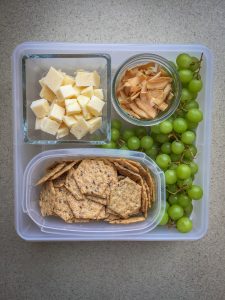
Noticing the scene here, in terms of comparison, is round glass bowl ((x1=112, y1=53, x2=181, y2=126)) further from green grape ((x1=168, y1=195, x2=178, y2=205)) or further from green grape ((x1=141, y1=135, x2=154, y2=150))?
green grape ((x1=168, y1=195, x2=178, y2=205))

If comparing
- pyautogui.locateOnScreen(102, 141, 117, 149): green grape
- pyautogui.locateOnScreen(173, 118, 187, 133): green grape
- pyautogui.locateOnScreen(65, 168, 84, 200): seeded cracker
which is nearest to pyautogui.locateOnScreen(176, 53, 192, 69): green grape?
pyautogui.locateOnScreen(173, 118, 187, 133): green grape

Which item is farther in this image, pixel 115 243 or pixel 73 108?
pixel 115 243

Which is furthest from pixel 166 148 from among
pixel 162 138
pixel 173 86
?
pixel 173 86

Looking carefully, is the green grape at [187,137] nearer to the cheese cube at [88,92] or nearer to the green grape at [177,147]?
the green grape at [177,147]

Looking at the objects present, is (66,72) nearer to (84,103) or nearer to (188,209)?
(84,103)

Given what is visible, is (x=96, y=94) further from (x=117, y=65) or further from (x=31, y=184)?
(x=31, y=184)

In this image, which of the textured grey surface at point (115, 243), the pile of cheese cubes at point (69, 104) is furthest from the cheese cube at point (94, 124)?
the textured grey surface at point (115, 243)
